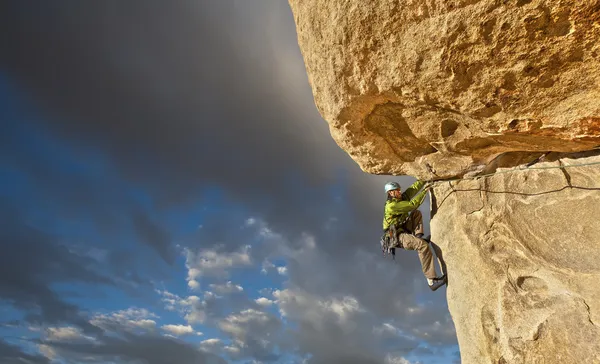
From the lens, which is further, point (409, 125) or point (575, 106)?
point (409, 125)

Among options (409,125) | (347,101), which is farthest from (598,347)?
(347,101)

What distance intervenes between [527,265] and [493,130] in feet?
7.77

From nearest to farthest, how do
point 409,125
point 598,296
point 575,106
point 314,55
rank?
point 575,106
point 598,296
point 314,55
point 409,125

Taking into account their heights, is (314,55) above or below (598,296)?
above

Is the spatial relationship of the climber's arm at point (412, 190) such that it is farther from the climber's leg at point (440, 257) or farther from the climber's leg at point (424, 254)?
the climber's leg at point (440, 257)

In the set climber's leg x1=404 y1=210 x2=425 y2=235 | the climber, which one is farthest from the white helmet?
climber's leg x1=404 y1=210 x2=425 y2=235

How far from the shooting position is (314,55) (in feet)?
21.8

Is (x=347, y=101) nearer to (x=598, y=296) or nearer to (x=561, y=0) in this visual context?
(x=561, y=0)

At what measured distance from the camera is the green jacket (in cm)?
869

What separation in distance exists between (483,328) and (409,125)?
12.6ft

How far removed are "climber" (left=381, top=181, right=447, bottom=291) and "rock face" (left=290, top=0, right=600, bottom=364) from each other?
503 mm

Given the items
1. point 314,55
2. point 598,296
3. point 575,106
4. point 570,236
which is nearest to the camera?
point 575,106

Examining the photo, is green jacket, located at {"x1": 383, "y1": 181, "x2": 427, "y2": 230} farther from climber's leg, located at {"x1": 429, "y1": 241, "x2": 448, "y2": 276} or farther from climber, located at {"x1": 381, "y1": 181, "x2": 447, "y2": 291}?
climber's leg, located at {"x1": 429, "y1": 241, "x2": 448, "y2": 276}

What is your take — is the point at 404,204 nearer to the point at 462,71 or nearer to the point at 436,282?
the point at 436,282
